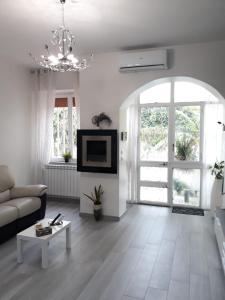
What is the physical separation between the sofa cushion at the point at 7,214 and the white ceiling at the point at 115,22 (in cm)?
245

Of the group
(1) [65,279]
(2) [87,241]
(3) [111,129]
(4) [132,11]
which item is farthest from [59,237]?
(4) [132,11]

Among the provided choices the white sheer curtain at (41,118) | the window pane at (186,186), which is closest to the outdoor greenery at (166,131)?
the window pane at (186,186)

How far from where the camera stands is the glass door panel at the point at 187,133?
16.8ft

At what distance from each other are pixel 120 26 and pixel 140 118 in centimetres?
244

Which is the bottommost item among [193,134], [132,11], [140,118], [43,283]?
[43,283]

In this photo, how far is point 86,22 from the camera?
3.13m

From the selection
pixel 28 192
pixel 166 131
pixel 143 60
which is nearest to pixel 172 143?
pixel 166 131

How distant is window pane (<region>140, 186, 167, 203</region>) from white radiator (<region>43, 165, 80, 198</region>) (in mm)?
1404

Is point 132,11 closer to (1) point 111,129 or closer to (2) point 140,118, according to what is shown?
(1) point 111,129

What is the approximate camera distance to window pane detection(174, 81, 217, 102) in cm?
498

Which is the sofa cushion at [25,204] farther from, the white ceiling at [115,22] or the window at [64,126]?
the white ceiling at [115,22]

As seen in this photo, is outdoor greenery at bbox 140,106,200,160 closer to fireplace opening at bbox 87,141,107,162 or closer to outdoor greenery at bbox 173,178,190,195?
outdoor greenery at bbox 173,178,190,195

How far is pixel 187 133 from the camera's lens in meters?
5.19

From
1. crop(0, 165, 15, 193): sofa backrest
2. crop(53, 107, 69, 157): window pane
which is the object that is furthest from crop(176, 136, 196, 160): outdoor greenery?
crop(0, 165, 15, 193): sofa backrest
